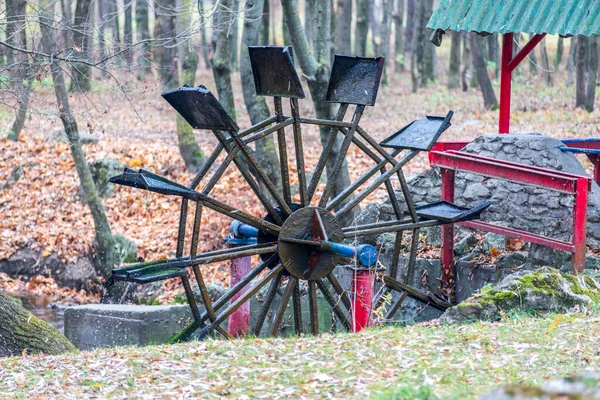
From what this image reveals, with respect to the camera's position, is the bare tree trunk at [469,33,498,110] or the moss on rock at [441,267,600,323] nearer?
the moss on rock at [441,267,600,323]

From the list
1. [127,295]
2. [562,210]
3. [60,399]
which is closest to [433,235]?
[562,210]

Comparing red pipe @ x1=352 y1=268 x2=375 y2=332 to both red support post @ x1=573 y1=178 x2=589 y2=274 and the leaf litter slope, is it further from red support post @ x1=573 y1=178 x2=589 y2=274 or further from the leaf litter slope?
the leaf litter slope

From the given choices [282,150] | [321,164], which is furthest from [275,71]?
[321,164]

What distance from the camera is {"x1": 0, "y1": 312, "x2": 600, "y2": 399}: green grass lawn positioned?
198 inches

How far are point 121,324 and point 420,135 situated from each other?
14.3 ft

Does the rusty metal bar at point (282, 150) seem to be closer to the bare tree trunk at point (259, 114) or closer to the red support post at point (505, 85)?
the red support post at point (505, 85)

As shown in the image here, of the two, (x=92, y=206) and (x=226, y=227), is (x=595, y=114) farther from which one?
(x=92, y=206)

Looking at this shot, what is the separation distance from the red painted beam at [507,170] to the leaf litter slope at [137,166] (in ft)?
16.1

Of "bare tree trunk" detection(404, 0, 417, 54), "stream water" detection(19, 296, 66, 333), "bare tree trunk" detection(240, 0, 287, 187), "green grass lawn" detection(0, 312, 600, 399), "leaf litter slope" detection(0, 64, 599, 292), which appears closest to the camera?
"green grass lawn" detection(0, 312, 600, 399)

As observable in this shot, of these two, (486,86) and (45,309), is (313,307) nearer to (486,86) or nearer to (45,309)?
(45,309)

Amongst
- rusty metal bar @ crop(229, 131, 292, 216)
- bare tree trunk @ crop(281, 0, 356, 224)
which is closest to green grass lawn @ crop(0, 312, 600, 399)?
rusty metal bar @ crop(229, 131, 292, 216)

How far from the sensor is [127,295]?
47.6 feet

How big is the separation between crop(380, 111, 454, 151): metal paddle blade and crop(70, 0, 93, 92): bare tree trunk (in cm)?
360

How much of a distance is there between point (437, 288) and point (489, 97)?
530 inches
